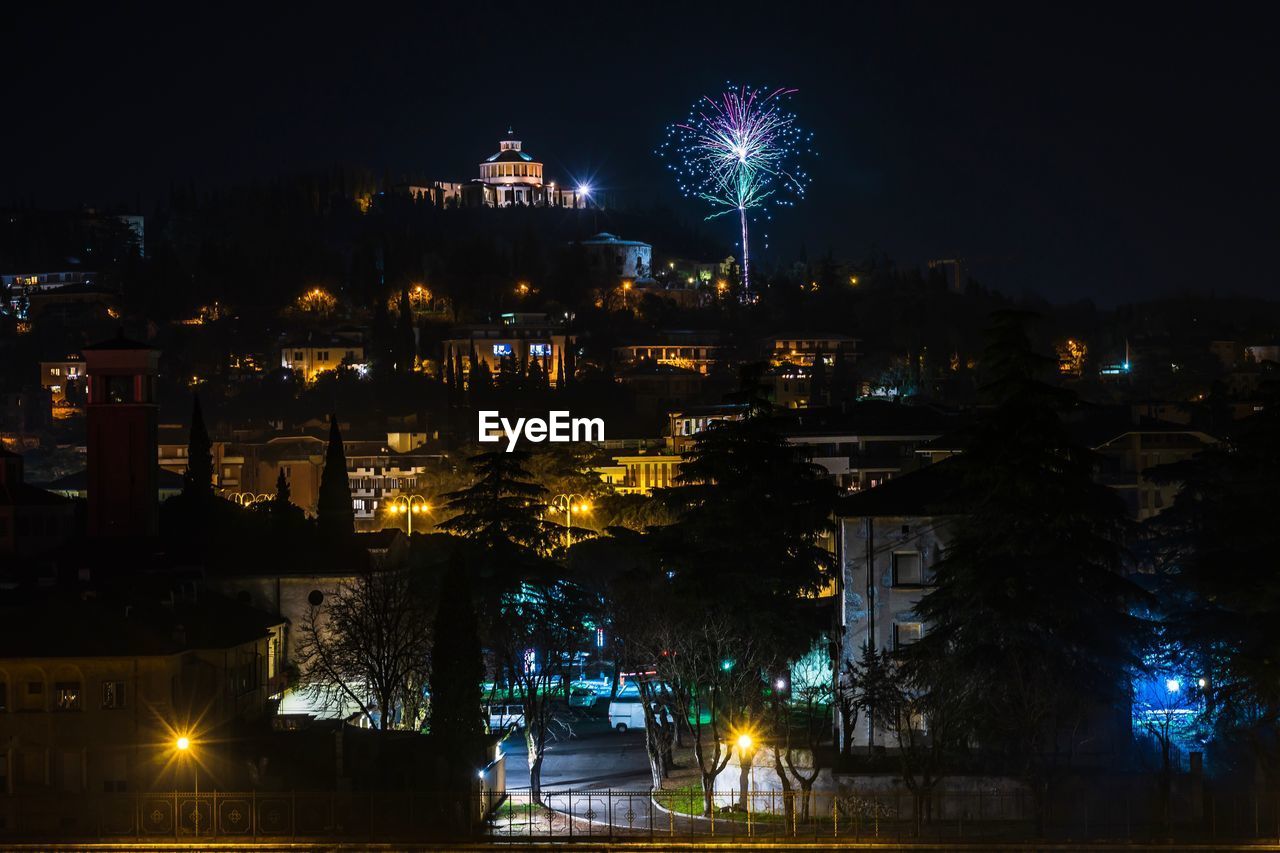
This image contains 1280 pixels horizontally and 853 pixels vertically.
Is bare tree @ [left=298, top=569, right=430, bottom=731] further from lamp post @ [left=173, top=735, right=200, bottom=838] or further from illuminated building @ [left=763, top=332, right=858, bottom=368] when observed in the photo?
illuminated building @ [left=763, top=332, right=858, bottom=368]

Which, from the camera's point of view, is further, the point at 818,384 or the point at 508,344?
the point at 508,344

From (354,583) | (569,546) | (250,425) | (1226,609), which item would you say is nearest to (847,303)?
(250,425)

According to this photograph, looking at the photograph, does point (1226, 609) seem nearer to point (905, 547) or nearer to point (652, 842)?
point (905, 547)

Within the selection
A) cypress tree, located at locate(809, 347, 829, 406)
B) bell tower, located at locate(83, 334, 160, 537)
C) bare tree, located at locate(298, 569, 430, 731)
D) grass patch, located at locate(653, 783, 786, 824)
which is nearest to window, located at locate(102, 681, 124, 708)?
bare tree, located at locate(298, 569, 430, 731)

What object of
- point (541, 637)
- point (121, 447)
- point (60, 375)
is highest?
point (60, 375)

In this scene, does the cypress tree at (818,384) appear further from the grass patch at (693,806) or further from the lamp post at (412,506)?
the grass patch at (693,806)

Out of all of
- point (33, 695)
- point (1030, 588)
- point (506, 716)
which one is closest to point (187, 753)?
point (33, 695)

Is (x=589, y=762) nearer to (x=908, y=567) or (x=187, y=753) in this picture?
(x=908, y=567)
